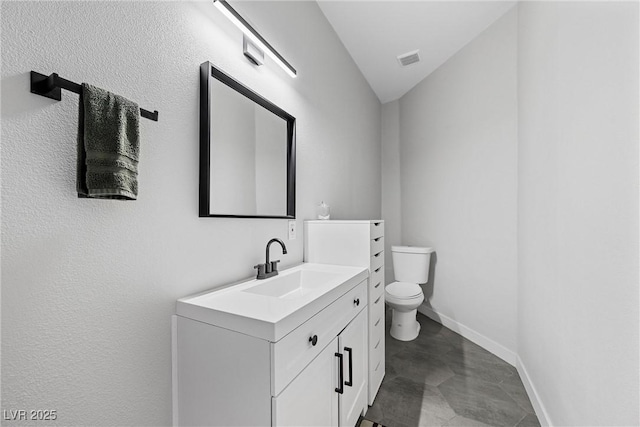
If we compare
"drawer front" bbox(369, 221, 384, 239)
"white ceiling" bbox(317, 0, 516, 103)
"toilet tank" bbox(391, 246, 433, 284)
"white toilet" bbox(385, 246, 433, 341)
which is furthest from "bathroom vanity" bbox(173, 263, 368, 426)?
"white ceiling" bbox(317, 0, 516, 103)

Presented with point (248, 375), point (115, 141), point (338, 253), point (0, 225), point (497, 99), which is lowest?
point (248, 375)

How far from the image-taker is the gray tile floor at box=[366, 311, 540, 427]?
5.32 ft

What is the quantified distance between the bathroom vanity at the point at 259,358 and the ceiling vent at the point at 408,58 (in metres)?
2.49

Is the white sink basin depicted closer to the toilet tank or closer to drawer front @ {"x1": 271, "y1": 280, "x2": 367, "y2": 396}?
drawer front @ {"x1": 271, "y1": 280, "x2": 367, "y2": 396}

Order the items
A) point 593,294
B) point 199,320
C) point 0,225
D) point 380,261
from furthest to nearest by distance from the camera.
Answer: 1. point 380,261
2. point 593,294
3. point 199,320
4. point 0,225

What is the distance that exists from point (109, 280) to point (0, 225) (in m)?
0.28

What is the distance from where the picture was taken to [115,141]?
0.79 meters

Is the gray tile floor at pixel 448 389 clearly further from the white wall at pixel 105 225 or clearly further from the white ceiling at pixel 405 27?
the white ceiling at pixel 405 27

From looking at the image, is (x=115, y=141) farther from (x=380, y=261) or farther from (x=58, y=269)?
(x=380, y=261)

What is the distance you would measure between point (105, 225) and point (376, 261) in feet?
4.69

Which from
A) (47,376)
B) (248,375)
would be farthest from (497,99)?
(47,376)

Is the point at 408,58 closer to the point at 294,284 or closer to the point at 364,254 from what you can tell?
the point at 364,254

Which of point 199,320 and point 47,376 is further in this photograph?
point 199,320

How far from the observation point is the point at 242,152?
1409 mm
